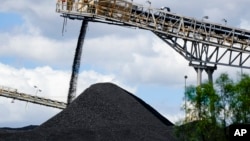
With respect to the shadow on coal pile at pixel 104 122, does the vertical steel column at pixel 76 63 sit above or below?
above

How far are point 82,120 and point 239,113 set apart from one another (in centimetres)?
1369

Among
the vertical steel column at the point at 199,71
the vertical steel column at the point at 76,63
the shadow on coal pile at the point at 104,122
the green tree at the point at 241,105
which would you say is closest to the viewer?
the green tree at the point at 241,105

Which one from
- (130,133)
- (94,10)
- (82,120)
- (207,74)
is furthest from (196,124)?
(94,10)

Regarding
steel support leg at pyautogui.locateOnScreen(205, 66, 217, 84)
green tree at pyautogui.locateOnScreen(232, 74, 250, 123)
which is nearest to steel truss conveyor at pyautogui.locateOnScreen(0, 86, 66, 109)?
steel support leg at pyautogui.locateOnScreen(205, 66, 217, 84)

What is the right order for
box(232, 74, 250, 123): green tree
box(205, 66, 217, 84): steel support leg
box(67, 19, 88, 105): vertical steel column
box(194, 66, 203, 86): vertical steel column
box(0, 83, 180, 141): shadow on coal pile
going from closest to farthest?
1. box(232, 74, 250, 123): green tree
2. box(0, 83, 180, 141): shadow on coal pile
3. box(194, 66, 203, 86): vertical steel column
4. box(205, 66, 217, 84): steel support leg
5. box(67, 19, 88, 105): vertical steel column

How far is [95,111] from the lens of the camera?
4416 centimetres

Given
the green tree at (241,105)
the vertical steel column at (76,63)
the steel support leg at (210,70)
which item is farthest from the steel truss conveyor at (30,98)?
the green tree at (241,105)

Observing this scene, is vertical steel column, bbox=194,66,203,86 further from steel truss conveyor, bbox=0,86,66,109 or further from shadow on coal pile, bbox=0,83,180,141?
steel truss conveyor, bbox=0,86,66,109

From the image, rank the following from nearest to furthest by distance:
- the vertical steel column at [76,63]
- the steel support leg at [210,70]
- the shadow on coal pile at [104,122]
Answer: the shadow on coal pile at [104,122], the steel support leg at [210,70], the vertical steel column at [76,63]

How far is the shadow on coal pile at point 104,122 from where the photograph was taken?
3966 centimetres

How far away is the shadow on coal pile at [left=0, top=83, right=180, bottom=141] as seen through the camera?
39.7 metres

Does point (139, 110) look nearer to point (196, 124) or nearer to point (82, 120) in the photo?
point (82, 120)

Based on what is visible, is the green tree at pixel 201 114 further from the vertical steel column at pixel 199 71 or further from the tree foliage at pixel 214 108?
the vertical steel column at pixel 199 71

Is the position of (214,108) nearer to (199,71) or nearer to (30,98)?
(199,71)
